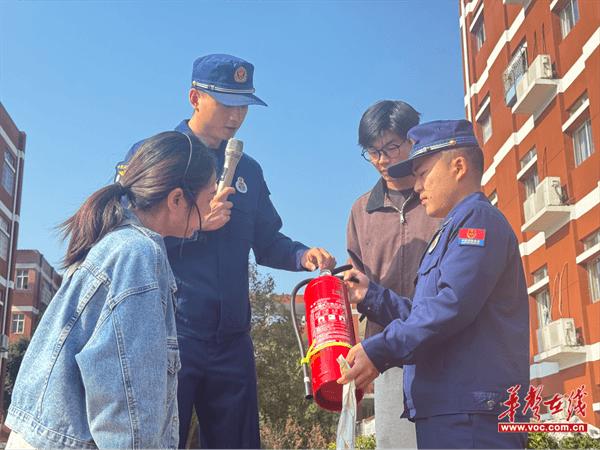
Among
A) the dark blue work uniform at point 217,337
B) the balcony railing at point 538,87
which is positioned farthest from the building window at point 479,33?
the dark blue work uniform at point 217,337

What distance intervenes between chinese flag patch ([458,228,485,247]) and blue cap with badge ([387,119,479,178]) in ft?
1.48

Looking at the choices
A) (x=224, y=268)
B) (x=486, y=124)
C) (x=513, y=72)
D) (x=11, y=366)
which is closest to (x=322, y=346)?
(x=224, y=268)

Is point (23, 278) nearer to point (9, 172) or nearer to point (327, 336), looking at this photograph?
point (9, 172)

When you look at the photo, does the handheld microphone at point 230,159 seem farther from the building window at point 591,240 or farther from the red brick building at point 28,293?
the red brick building at point 28,293

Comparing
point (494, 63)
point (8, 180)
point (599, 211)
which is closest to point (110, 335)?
point (494, 63)

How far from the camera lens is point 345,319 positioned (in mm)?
2621

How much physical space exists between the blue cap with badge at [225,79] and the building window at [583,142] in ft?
29.8

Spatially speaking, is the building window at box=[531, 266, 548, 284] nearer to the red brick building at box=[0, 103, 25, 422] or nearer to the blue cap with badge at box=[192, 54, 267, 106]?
the blue cap with badge at box=[192, 54, 267, 106]

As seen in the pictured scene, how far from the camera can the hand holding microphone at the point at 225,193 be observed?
113 inches

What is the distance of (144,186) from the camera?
6.66ft

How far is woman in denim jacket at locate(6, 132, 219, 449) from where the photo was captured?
64.0 inches

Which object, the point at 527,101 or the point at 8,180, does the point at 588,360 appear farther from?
the point at 8,180

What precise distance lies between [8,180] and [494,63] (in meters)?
14.7

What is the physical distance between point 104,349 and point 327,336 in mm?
1055
